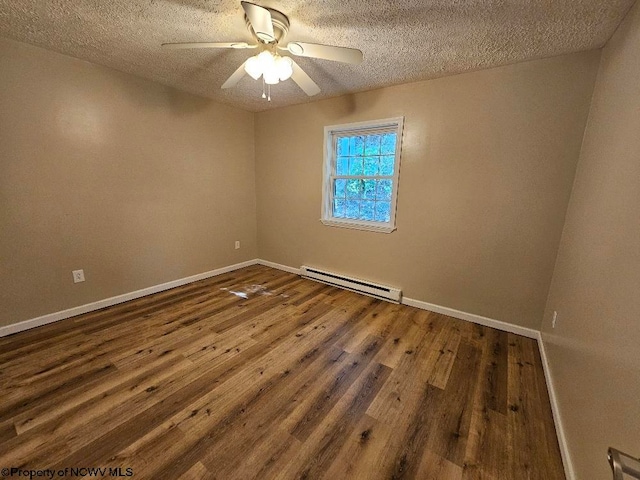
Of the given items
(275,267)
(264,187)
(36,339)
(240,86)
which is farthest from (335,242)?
(36,339)

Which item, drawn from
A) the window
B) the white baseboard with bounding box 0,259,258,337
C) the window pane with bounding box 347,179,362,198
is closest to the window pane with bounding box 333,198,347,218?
the window

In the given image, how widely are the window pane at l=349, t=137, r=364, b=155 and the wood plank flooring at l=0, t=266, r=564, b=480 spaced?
191 centimetres

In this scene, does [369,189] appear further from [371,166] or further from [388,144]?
[388,144]

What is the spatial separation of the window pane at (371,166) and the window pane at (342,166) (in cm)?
26

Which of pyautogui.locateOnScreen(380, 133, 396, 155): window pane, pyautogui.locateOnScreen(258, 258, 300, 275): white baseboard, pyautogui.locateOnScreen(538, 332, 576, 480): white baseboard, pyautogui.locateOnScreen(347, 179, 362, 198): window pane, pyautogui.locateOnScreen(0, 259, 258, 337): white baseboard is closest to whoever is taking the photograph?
pyautogui.locateOnScreen(538, 332, 576, 480): white baseboard

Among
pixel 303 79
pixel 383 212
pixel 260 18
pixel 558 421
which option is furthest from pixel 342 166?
pixel 558 421

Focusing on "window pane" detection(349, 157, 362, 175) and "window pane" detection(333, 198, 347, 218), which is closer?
"window pane" detection(349, 157, 362, 175)

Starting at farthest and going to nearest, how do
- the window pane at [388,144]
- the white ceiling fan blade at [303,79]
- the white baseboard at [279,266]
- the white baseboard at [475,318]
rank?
the white baseboard at [279,266]
the window pane at [388,144]
the white baseboard at [475,318]
the white ceiling fan blade at [303,79]

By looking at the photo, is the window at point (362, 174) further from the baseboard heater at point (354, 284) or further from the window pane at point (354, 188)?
the baseboard heater at point (354, 284)

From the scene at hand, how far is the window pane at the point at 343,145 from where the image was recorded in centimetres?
317

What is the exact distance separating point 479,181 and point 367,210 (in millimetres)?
1191

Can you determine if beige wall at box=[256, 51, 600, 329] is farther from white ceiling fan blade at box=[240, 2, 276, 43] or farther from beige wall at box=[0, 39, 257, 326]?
white ceiling fan blade at box=[240, 2, 276, 43]

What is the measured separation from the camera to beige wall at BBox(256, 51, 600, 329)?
2014mm

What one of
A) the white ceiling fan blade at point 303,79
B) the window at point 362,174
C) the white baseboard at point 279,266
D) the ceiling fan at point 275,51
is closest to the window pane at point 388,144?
the window at point 362,174
